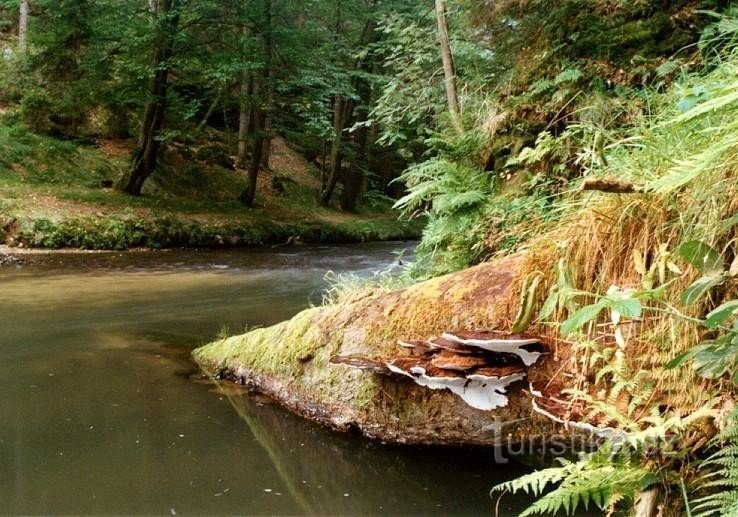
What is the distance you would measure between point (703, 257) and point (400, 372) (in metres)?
1.65

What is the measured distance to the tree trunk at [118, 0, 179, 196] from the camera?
53.4ft

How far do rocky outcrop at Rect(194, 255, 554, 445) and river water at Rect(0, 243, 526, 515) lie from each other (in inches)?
5.3

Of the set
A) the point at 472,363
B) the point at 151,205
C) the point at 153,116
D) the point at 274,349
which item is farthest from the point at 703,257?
the point at 153,116

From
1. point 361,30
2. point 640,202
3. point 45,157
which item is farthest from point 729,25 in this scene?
point 361,30

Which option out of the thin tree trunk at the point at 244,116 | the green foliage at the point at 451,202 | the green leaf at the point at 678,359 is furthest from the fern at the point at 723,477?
the thin tree trunk at the point at 244,116

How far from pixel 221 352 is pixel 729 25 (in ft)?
14.0

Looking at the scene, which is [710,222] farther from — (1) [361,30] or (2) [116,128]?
(1) [361,30]

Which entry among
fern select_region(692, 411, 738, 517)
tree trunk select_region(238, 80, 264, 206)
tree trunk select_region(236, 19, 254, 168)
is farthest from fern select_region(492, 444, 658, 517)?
tree trunk select_region(238, 80, 264, 206)

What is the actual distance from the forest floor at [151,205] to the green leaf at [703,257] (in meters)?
14.1

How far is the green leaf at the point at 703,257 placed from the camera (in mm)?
1828

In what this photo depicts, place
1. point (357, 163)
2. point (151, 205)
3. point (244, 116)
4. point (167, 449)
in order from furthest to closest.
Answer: point (357, 163) → point (244, 116) → point (151, 205) → point (167, 449)

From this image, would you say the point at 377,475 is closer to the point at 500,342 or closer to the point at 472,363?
the point at 472,363

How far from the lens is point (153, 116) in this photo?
17.3 m

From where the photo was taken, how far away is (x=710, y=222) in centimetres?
213
